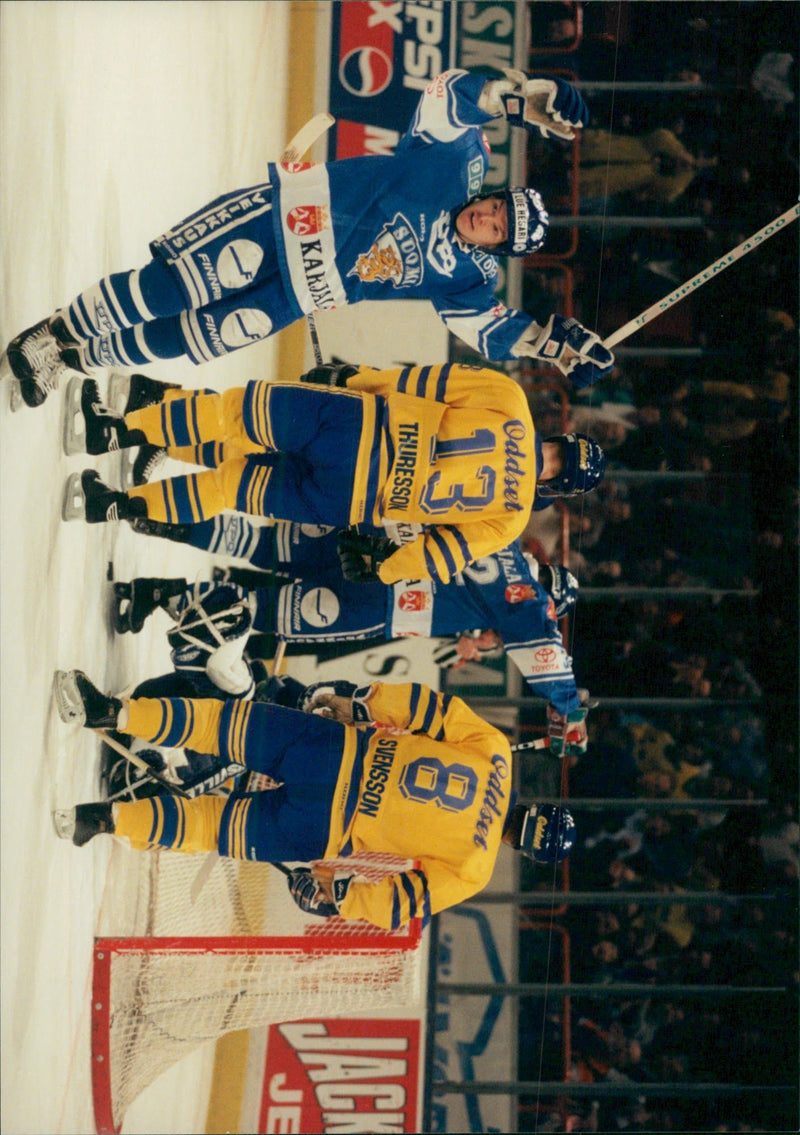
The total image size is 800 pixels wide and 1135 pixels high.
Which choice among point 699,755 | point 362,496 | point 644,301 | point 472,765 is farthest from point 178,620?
point 699,755

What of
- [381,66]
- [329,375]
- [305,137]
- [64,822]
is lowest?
[64,822]

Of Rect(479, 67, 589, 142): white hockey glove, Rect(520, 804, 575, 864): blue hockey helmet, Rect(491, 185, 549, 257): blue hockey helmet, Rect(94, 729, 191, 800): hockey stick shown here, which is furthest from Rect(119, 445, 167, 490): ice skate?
Rect(520, 804, 575, 864): blue hockey helmet

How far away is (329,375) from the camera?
274 centimetres

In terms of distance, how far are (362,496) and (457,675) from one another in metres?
1.08

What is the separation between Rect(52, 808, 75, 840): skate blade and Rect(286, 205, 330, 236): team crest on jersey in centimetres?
130

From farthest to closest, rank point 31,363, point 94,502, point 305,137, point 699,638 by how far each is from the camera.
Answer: point 699,638, point 94,502, point 305,137, point 31,363

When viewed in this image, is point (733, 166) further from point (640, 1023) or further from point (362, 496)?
point (640, 1023)

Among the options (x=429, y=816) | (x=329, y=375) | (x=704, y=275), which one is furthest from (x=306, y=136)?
(x=429, y=816)

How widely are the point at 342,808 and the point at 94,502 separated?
876 millimetres

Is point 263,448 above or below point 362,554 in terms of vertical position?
above

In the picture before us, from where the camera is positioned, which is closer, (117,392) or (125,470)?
(117,392)

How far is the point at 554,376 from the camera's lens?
3.20 meters

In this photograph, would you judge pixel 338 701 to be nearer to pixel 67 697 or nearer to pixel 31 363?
pixel 67 697

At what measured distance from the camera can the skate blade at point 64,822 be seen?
8.47 ft
